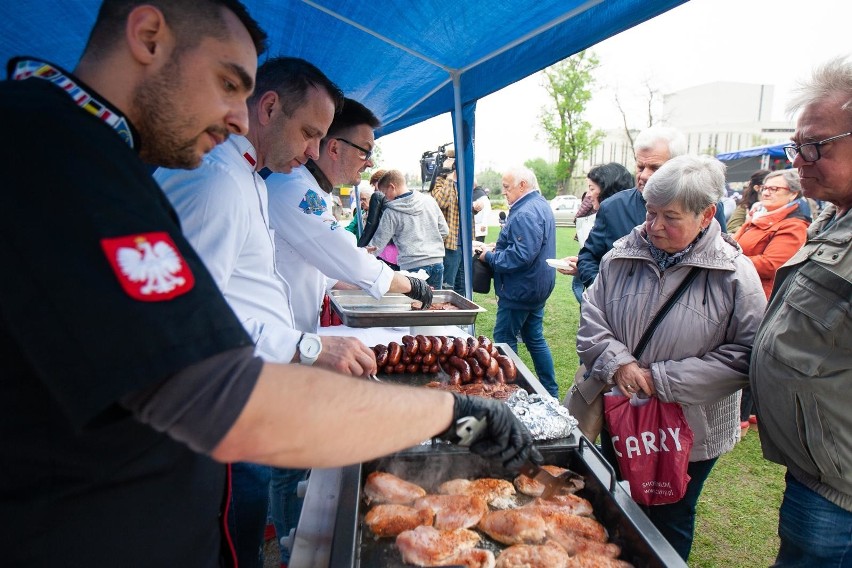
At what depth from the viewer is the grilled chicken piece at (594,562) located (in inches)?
62.6

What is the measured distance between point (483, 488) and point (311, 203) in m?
1.83

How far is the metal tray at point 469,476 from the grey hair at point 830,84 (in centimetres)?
157

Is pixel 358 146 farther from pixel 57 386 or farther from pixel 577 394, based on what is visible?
pixel 57 386

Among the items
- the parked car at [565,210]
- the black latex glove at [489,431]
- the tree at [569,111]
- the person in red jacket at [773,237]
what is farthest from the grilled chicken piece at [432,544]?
the tree at [569,111]

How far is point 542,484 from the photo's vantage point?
207cm

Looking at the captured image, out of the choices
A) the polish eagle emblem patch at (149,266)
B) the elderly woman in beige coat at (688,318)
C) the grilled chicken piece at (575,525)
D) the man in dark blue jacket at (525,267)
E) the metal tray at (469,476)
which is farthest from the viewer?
the man in dark blue jacket at (525,267)

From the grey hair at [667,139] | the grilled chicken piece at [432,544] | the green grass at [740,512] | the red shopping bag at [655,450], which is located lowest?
the green grass at [740,512]

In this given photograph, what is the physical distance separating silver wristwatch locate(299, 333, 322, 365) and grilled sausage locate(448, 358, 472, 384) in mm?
1064

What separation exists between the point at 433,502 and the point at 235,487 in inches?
34.8

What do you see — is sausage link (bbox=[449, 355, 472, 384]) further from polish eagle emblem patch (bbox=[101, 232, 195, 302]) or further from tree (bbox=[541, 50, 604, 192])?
tree (bbox=[541, 50, 604, 192])

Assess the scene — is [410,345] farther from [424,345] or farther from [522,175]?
[522,175]

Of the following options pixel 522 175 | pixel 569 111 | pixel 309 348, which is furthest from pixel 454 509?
pixel 569 111

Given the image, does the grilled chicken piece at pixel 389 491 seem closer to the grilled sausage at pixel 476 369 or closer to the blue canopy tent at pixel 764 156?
the grilled sausage at pixel 476 369

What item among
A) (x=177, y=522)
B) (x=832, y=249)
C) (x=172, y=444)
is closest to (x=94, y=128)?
(x=172, y=444)
